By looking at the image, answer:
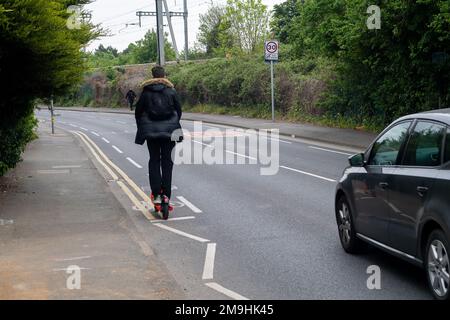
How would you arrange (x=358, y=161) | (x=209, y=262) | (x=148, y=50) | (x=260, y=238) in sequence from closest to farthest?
1. (x=358, y=161)
2. (x=209, y=262)
3. (x=260, y=238)
4. (x=148, y=50)

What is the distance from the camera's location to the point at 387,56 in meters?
21.7

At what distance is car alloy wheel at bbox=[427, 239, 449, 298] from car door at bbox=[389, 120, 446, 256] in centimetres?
29

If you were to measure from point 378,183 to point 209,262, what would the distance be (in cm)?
208

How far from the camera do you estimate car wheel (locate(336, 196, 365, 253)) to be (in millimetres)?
7816

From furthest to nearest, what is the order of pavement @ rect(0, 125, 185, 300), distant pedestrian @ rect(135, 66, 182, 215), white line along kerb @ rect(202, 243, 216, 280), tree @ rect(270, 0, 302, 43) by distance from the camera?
tree @ rect(270, 0, 302, 43) < distant pedestrian @ rect(135, 66, 182, 215) < white line along kerb @ rect(202, 243, 216, 280) < pavement @ rect(0, 125, 185, 300)

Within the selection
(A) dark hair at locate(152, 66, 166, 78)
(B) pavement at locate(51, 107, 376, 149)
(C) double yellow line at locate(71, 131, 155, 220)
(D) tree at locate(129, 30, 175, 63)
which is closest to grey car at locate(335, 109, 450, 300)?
(A) dark hair at locate(152, 66, 166, 78)

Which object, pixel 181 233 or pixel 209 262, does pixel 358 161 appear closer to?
pixel 209 262

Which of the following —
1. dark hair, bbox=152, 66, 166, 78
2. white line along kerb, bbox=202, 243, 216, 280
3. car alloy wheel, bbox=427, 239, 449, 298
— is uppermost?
dark hair, bbox=152, 66, 166, 78

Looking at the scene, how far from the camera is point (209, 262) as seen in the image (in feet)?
25.4

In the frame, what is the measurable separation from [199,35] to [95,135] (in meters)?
49.3

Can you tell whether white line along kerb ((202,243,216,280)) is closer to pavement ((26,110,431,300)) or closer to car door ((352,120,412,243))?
pavement ((26,110,431,300))

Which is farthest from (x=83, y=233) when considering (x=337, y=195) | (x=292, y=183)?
(x=292, y=183)

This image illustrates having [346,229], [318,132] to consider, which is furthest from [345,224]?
[318,132]

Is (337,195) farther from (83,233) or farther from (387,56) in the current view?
(387,56)
